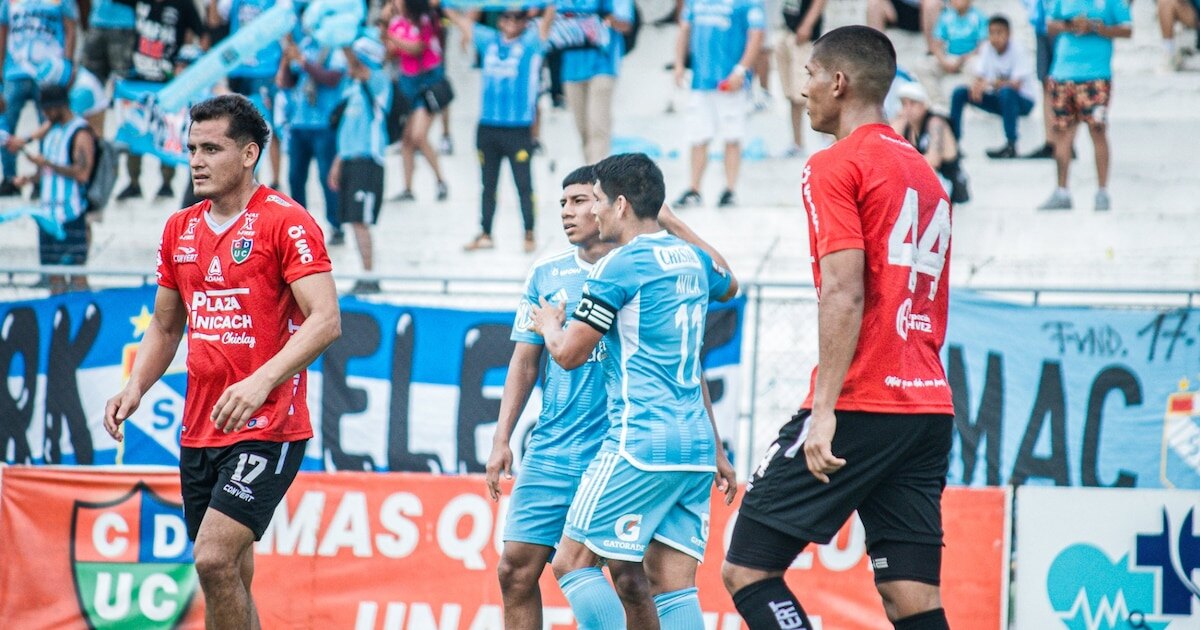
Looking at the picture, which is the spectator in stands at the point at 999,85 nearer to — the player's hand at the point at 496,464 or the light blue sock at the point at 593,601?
the player's hand at the point at 496,464

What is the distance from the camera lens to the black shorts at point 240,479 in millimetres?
5695

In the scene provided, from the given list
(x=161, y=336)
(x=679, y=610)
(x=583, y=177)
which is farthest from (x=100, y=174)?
(x=679, y=610)

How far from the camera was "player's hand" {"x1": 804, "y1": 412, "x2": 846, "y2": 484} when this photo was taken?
4.61 metres

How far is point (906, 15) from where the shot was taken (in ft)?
49.3

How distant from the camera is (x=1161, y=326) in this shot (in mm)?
8867

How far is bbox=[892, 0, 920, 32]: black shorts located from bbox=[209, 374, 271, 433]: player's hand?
36.4ft

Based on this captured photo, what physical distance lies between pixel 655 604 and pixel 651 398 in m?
0.89

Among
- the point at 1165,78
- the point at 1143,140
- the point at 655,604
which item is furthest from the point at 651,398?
→ the point at 1165,78

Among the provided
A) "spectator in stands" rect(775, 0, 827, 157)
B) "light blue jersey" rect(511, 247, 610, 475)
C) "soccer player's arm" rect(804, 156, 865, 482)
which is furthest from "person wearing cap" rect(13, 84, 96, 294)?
"soccer player's arm" rect(804, 156, 865, 482)

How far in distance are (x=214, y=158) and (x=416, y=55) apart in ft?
27.6

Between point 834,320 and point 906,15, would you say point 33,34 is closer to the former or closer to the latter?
point 906,15

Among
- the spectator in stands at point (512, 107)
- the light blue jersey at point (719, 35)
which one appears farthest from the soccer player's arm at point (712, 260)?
the light blue jersey at point (719, 35)

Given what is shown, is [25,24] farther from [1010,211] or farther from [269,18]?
[1010,211]

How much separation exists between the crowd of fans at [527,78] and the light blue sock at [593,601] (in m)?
7.35
